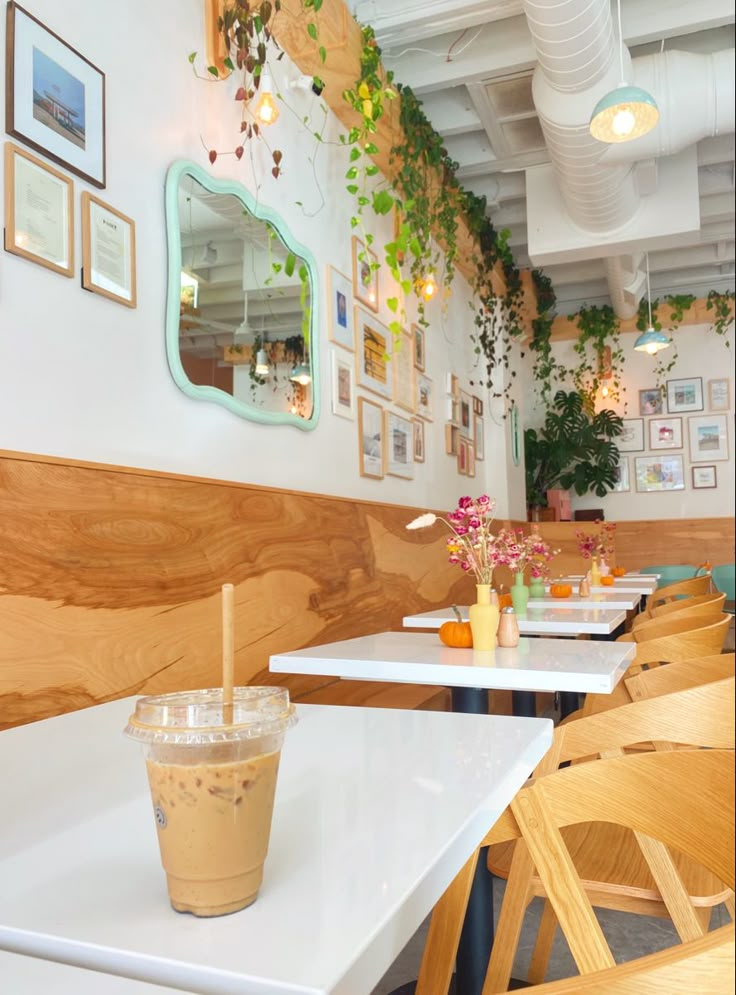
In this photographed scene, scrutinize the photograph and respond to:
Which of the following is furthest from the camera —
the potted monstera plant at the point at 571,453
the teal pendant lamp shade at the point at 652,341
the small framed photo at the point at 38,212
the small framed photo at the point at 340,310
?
the potted monstera plant at the point at 571,453

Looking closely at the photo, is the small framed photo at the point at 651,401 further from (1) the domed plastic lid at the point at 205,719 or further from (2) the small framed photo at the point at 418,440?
(1) the domed plastic lid at the point at 205,719

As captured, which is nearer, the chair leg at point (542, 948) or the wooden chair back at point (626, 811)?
the wooden chair back at point (626, 811)

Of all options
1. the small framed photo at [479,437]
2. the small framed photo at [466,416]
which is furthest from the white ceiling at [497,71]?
the small framed photo at [479,437]

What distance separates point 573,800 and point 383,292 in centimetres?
421

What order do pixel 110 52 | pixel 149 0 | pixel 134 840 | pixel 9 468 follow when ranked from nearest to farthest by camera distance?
pixel 134 840
pixel 9 468
pixel 110 52
pixel 149 0

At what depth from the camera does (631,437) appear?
31.8 feet

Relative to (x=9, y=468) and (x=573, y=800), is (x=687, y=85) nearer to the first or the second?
(x=9, y=468)

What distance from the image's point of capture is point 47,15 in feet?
7.23

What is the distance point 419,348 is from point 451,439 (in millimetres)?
946

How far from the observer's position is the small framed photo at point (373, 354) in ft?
14.3

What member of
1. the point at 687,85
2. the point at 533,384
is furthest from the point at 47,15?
the point at 533,384

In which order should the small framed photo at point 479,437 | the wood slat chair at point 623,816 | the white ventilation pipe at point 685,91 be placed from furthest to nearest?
the small framed photo at point 479,437, the white ventilation pipe at point 685,91, the wood slat chair at point 623,816

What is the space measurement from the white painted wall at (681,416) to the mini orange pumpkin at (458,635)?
747 cm

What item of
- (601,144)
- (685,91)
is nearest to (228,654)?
(601,144)
